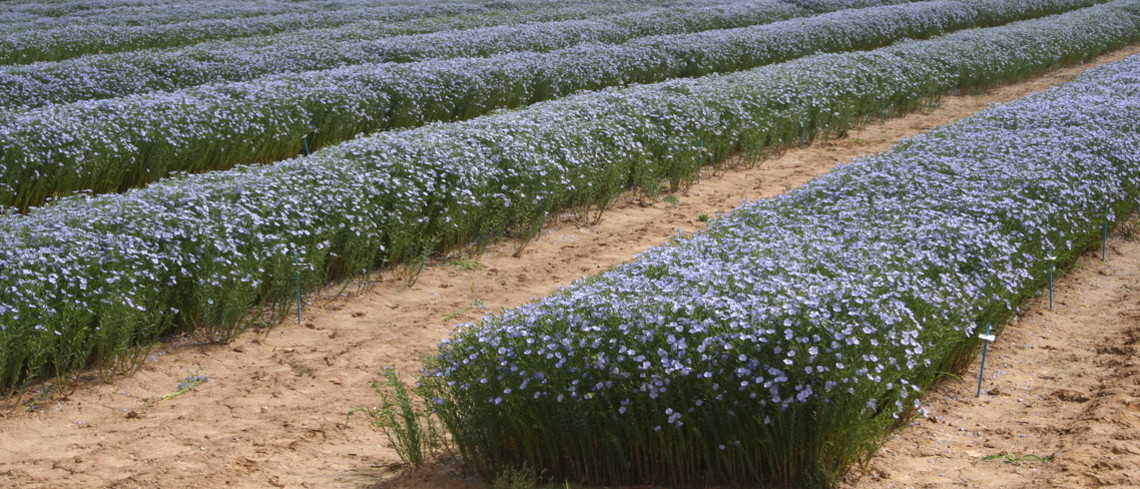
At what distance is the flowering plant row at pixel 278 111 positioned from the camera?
1131 cm

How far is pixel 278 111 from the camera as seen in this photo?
13.4 metres

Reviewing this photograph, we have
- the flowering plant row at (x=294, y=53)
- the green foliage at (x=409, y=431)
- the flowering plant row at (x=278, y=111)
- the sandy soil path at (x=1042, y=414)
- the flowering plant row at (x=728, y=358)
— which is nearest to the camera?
the flowering plant row at (x=728, y=358)

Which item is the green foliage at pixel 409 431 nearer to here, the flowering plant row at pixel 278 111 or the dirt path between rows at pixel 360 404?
the dirt path between rows at pixel 360 404

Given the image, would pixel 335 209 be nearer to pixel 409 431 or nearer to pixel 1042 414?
pixel 409 431

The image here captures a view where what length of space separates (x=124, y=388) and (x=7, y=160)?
17.1ft

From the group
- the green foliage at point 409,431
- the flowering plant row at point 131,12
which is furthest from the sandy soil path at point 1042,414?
the flowering plant row at point 131,12

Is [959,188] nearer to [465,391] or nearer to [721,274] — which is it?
[721,274]

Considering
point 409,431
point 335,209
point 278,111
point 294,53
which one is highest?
point 294,53

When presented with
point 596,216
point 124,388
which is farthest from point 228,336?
point 596,216

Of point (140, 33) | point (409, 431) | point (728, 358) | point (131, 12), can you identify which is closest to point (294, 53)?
→ point (140, 33)

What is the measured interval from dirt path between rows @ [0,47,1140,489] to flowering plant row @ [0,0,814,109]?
26.1 ft

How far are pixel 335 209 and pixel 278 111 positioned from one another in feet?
16.2

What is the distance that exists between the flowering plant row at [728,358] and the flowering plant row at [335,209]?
2631mm

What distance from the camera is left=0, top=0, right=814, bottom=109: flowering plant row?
1575 centimetres
